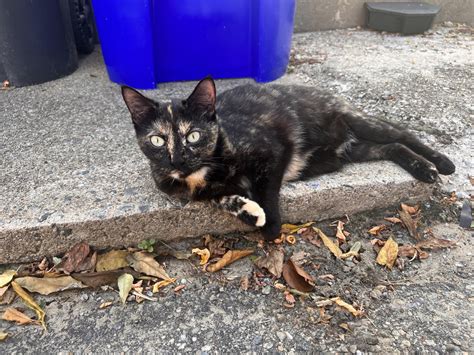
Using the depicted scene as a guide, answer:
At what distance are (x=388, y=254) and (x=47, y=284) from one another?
1713 millimetres

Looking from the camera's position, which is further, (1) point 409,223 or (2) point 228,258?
(1) point 409,223

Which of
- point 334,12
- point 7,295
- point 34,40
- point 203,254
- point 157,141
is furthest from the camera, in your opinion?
point 334,12

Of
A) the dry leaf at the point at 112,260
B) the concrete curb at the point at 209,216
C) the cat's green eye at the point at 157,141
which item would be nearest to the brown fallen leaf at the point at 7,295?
the concrete curb at the point at 209,216

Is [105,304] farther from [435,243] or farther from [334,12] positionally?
[334,12]

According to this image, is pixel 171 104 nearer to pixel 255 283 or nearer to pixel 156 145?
pixel 156 145

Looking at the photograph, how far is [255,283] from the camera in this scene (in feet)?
6.93

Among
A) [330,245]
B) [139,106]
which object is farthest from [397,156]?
[139,106]

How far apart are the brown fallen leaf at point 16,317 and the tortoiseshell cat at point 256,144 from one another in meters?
0.88

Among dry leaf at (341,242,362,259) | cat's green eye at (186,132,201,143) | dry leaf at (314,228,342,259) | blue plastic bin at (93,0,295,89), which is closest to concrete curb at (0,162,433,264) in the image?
dry leaf at (314,228,342,259)

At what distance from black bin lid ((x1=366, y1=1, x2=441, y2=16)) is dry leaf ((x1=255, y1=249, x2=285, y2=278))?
3.99m

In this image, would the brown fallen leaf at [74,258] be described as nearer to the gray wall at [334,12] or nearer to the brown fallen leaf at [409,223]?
the brown fallen leaf at [409,223]

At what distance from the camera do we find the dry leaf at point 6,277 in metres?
2.08

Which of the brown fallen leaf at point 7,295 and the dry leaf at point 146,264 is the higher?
the dry leaf at point 146,264

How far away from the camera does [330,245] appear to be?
2293 mm
